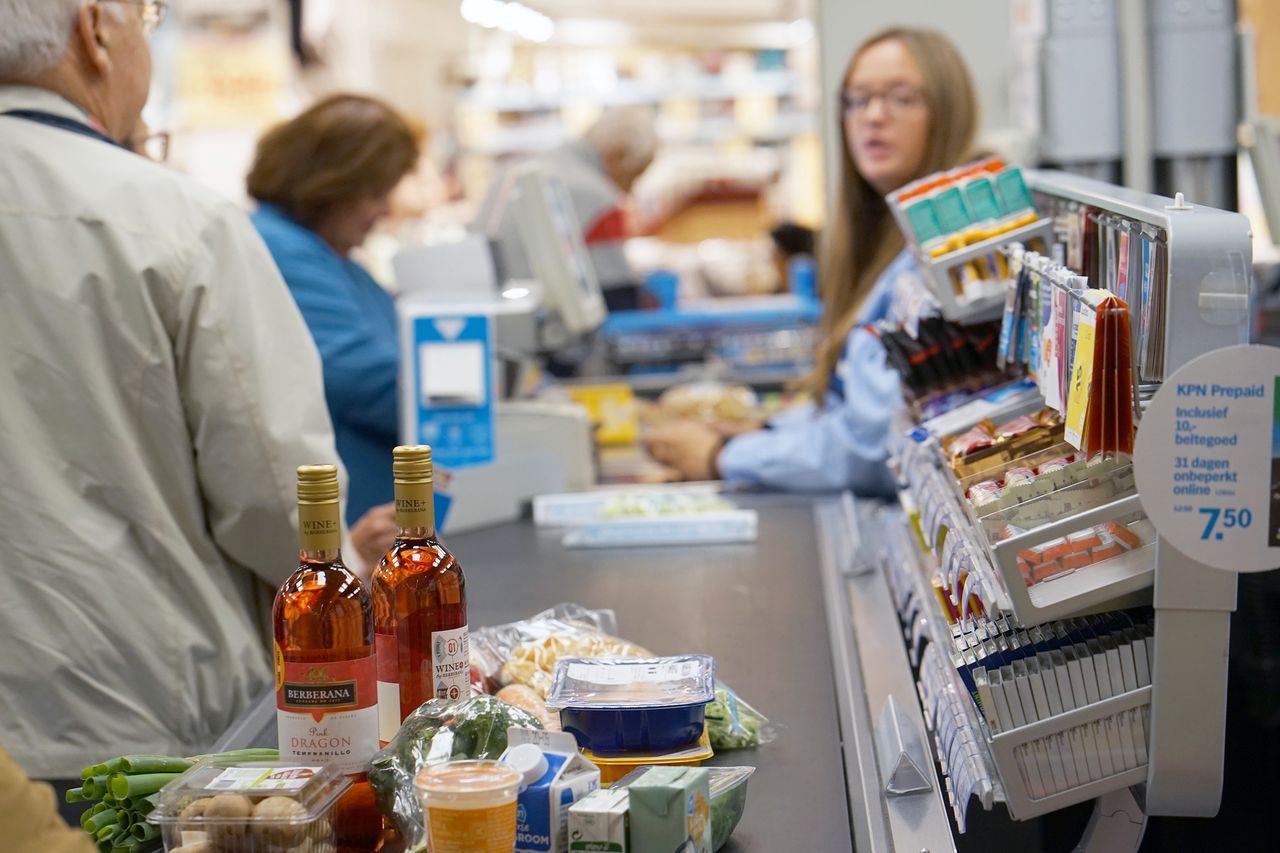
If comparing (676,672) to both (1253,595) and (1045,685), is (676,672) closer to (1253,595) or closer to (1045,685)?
(1045,685)

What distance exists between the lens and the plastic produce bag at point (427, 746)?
1201 mm

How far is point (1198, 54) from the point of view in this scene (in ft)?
12.5

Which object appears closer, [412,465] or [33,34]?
[412,465]

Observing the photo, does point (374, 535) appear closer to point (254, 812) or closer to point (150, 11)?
point (150, 11)

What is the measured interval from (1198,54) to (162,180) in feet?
9.94

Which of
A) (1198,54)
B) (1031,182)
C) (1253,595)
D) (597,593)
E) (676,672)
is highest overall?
(1198,54)

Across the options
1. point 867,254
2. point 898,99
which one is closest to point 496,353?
point 867,254

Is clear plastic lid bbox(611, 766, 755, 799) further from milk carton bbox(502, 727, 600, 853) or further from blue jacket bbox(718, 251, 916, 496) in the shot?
blue jacket bbox(718, 251, 916, 496)

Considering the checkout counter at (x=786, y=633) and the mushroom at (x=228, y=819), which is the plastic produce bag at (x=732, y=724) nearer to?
the checkout counter at (x=786, y=633)

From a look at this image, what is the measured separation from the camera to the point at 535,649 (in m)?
1.67

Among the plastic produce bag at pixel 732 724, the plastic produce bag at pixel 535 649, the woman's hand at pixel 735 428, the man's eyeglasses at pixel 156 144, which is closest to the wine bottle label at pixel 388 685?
the plastic produce bag at pixel 535 649

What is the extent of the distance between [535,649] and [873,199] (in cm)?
212

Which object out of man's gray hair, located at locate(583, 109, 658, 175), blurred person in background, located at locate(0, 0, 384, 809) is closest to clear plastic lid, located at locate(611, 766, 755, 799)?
blurred person in background, located at locate(0, 0, 384, 809)

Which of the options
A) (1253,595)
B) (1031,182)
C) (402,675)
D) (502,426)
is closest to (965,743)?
(402,675)
